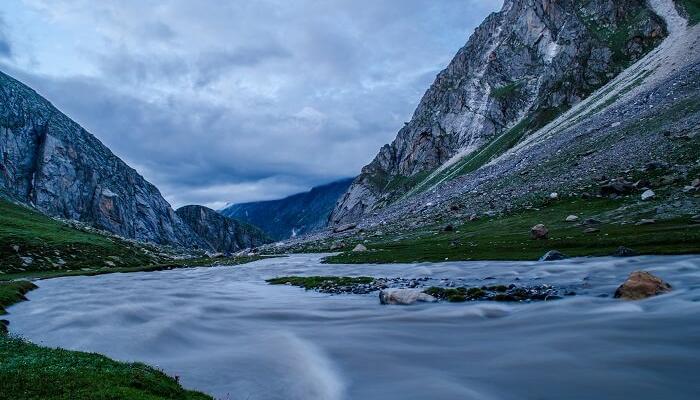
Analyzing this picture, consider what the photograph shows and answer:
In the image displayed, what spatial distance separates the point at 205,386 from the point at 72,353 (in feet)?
21.5

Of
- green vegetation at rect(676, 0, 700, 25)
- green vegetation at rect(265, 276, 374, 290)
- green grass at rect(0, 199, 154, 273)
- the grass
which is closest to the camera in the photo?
the grass

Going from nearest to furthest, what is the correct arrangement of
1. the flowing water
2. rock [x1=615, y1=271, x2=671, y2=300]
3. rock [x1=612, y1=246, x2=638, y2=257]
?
1. the flowing water
2. rock [x1=615, y1=271, x2=671, y2=300]
3. rock [x1=612, y1=246, x2=638, y2=257]

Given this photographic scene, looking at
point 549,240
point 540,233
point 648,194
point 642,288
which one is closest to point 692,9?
point 648,194

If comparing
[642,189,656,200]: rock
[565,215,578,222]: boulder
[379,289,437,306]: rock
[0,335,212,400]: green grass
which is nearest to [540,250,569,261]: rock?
[565,215,578,222]: boulder

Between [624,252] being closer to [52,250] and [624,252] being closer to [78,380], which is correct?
[78,380]

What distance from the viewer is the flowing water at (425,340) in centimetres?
1703

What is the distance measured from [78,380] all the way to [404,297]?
2322 centimetres

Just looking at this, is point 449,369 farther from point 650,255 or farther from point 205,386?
point 650,255

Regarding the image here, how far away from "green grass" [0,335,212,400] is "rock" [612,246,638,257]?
37721 mm

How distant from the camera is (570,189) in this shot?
240 ft

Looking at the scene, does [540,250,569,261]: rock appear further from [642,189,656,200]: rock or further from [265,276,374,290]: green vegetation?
[642,189,656,200]: rock

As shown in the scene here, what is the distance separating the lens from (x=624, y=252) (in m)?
39.9

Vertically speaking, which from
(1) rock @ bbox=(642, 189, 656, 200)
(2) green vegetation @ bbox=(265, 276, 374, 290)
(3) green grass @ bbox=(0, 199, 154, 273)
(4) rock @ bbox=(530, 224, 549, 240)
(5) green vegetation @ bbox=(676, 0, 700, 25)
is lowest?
(2) green vegetation @ bbox=(265, 276, 374, 290)

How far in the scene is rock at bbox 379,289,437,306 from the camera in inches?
1314
